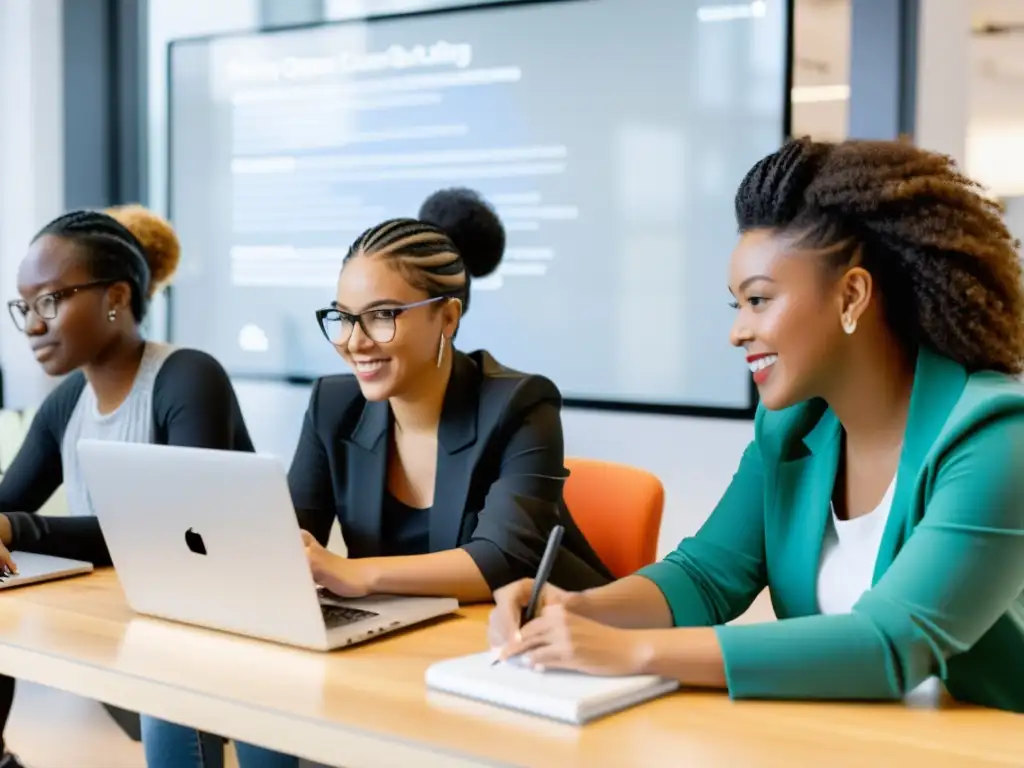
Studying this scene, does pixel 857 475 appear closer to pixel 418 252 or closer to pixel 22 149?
pixel 418 252

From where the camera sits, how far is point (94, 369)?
220 centimetres

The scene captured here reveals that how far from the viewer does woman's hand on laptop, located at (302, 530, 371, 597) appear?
1.53 metres

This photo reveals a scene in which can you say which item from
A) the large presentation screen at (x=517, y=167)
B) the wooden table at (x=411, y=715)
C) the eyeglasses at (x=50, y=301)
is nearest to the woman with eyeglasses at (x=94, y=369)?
the eyeglasses at (x=50, y=301)

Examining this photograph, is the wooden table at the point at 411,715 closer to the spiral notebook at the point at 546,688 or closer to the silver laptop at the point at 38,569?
the spiral notebook at the point at 546,688

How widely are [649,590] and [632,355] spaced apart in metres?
1.84

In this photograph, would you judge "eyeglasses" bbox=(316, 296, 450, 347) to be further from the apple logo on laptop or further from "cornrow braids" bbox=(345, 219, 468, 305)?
the apple logo on laptop

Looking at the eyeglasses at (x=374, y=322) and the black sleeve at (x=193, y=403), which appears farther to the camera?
the black sleeve at (x=193, y=403)

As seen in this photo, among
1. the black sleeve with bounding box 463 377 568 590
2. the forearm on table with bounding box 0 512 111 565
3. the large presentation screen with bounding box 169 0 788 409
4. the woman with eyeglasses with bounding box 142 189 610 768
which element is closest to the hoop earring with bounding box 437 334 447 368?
the woman with eyeglasses with bounding box 142 189 610 768

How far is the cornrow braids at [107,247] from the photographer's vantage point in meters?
2.18

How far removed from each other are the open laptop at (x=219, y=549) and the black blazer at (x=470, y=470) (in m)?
0.22

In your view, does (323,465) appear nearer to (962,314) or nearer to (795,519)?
(795,519)

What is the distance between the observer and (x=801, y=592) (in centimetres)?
145

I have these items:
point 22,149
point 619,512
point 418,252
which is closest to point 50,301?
point 418,252

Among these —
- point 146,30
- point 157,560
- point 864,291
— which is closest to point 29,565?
point 157,560
